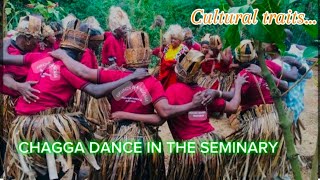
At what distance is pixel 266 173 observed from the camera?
3938 millimetres

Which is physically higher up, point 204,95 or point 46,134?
point 204,95

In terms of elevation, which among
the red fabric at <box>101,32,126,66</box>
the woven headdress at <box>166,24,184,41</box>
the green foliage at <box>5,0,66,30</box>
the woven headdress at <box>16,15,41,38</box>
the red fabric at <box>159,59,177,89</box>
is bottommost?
the red fabric at <box>159,59,177,89</box>

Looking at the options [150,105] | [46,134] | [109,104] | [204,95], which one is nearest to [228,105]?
[204,95]

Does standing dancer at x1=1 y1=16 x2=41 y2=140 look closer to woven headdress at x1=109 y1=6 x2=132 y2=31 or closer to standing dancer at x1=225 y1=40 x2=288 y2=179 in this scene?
woven headdress at x1=109 y1=6 x2=132 y2=31

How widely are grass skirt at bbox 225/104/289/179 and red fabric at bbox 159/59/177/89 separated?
54 cm

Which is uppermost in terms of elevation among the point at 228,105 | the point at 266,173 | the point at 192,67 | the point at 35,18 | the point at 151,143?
the point at 35,18

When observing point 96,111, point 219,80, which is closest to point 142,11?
point 219,80

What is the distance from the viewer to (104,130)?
3758mm

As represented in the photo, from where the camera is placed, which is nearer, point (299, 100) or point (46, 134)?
point (46, 134)

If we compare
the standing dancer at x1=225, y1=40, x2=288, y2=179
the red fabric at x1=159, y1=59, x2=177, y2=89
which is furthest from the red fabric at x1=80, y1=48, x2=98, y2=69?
the standing dancer at x1=225, y1=40, x2=288, y2=179

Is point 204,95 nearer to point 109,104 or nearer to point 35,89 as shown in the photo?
point 109,104

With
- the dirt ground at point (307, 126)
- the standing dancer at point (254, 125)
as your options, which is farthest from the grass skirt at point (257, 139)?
the dirt ground at point (307, 126)

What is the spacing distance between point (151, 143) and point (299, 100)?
1141mm

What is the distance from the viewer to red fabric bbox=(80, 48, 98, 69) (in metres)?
3.62
